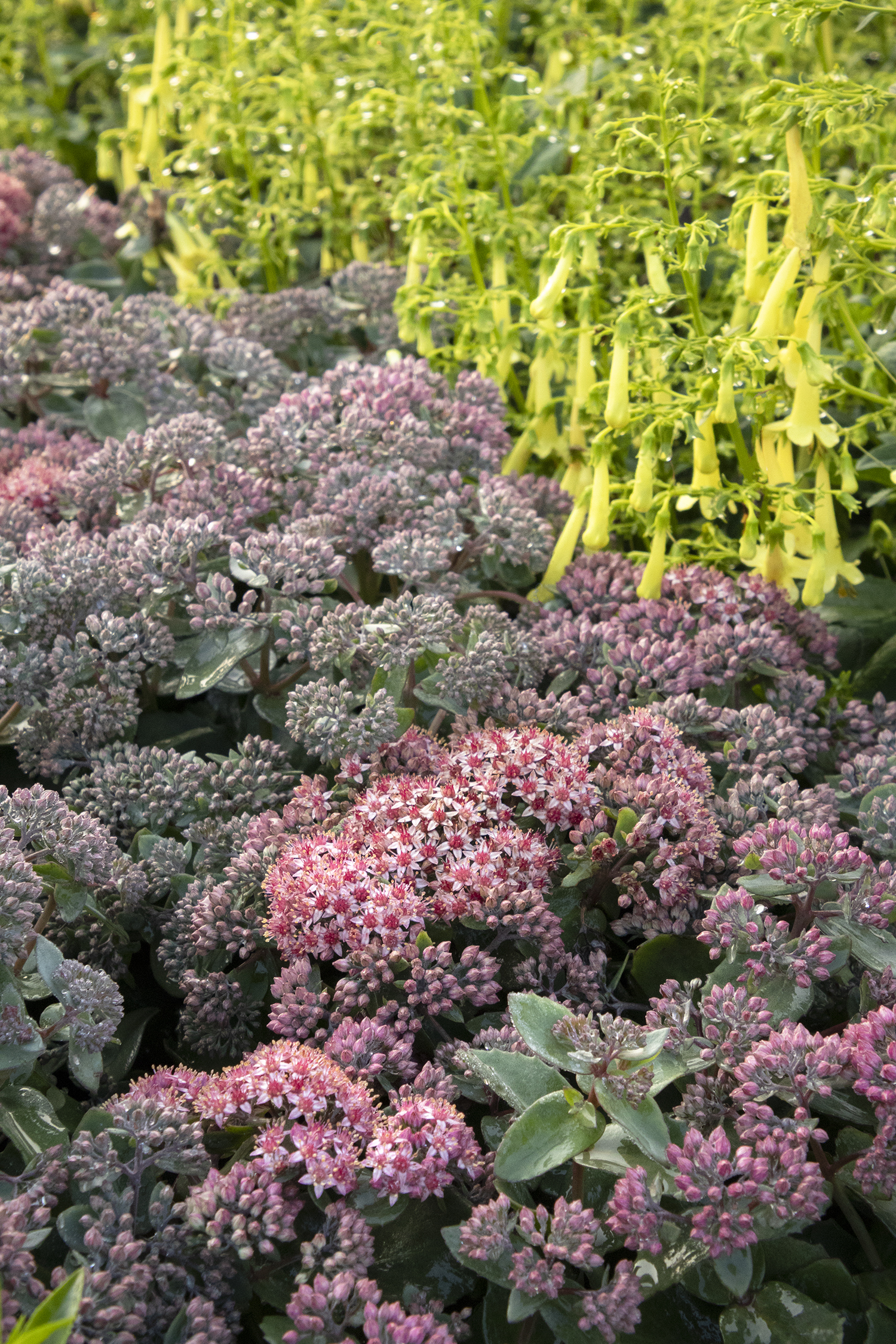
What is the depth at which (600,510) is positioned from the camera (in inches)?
48.0

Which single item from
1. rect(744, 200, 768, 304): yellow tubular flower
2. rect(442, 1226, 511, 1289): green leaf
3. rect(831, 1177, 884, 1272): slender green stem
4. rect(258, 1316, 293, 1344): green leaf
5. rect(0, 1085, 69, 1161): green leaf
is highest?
rect(744, 200, 768, 304): yellow tubular flower

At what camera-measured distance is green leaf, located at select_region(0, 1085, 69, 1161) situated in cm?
73

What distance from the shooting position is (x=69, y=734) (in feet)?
3.54

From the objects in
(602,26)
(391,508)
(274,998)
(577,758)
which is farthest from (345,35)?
(274,998)

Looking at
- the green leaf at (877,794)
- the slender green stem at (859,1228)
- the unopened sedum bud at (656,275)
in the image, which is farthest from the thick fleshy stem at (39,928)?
the unopened sedum bud at (656,275)

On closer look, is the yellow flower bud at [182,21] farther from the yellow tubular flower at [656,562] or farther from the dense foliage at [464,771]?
the yellow tubular flower at [656,562]

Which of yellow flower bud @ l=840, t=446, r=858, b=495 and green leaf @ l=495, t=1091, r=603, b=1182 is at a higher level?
yellow flower bud @ l=840, t=446, r=858, b=495

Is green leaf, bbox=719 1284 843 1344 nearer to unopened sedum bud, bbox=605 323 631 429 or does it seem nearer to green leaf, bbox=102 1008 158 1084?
green leaf, bbox=102 1008 158 1084

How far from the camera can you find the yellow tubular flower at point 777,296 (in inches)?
45.3

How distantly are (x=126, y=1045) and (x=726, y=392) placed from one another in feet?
2.82

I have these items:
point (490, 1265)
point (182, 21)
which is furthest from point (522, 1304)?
point (182, 21)

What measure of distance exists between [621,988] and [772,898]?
0.64 feet

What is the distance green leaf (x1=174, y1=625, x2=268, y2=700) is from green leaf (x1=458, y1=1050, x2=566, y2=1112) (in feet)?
1.50

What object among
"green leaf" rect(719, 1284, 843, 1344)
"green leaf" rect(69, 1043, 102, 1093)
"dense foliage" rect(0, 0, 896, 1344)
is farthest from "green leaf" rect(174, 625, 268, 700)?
"green leaf" rect(719, 1284, 843, 1344)
